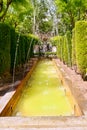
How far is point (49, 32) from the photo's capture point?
157ft

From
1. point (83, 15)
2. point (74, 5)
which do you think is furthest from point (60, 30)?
point (74, 5)

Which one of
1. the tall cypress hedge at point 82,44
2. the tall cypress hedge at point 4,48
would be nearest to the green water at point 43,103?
the tall cypress hedge at point 4,48

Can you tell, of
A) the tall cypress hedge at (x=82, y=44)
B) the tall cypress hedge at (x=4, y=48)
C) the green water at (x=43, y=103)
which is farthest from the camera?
the tall cypress hedge at (x=82, y=44)

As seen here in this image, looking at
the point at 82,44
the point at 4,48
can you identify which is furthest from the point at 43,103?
the point at 82,44

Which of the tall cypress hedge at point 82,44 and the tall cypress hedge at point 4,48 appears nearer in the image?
the tall cypress hedge at point 4,48

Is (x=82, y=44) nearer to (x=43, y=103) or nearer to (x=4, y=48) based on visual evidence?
(x=4, y=48)

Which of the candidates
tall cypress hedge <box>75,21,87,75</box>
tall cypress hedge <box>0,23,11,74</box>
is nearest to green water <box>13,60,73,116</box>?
tall cypress hedge <box>0,23,11,74</box>

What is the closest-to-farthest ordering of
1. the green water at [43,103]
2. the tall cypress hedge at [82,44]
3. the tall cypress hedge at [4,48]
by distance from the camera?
the green water at [43,103] → the tall cypress hedge at [4,48] → the tall cypress hedge at [82,44]

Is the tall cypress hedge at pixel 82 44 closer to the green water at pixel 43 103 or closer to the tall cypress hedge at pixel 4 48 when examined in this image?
the green water at pixel 43 103

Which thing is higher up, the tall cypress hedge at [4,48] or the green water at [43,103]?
the tall cypress hedge at [4,48]

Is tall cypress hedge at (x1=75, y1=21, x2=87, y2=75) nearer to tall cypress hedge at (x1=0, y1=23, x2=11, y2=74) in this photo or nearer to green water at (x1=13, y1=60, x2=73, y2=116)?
green water at (x1=13, y1=60, x2=73, y2=116)

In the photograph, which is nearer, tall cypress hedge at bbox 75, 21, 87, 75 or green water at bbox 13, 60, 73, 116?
green water at bbox 13, 60, 73, 116

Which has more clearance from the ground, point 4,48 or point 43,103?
point 4,48

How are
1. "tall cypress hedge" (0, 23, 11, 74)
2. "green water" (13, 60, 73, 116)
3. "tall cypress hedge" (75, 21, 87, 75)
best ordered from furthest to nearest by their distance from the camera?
"tall cypress hedge" (75, 21, 87, 75) → "tall cypress hedge" (0, 23, 11, 74) → "green water" (13, 60, 73, 116)
